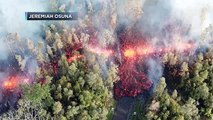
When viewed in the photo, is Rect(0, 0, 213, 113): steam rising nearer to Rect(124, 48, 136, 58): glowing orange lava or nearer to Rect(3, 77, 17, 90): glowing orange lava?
Rect(3, 77, 17, 90): glowing orange lava

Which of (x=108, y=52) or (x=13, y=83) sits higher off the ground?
(x=108, y=52)

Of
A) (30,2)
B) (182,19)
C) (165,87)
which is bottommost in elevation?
(165,87)

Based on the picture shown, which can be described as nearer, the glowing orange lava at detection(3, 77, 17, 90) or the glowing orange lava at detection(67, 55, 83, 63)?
the glowing orange lava at detection(3, 77, 17, 90)

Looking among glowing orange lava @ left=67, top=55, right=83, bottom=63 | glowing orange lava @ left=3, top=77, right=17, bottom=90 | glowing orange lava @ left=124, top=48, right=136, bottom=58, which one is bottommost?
glowing orange lava @ left=3, top=77, right=17, bottom=90

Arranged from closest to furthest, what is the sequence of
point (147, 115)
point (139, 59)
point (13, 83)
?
point (147, 115)
point (13, 83)
point (139, 59)

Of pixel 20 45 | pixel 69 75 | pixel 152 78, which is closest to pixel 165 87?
pixel 152 78

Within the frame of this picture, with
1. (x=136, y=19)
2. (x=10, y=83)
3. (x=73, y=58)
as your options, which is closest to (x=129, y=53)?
(x=136, y=19)

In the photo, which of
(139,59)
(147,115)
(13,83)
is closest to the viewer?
(147,115)

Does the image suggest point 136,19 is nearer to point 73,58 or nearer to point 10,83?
point 73,58

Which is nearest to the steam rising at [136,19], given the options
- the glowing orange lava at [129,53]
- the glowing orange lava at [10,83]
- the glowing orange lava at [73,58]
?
the glowing orange lava at [10,83]

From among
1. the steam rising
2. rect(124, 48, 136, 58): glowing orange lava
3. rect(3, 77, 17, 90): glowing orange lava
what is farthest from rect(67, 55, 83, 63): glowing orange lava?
rect(3, 77, 17, 90): glowing orange lava

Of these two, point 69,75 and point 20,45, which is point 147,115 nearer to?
point 69,75
